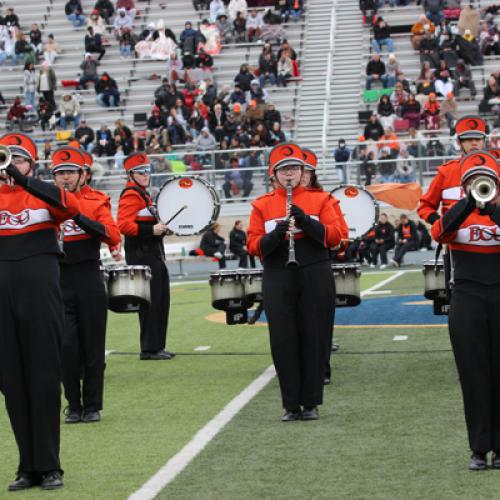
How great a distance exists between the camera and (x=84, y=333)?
974cm

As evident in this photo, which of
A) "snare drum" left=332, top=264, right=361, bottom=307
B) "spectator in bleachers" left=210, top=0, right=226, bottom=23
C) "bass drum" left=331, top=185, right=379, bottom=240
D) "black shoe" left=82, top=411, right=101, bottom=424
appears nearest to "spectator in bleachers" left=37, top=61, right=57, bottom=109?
"spectator in bleachers" left=210, top=0, right=226, bottom=23

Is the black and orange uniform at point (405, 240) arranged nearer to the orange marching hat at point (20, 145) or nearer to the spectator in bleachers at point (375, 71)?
the spectator in bleachers at point (375, 71)

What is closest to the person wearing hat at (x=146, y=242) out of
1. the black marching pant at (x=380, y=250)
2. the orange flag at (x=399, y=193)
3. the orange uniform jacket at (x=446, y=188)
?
the orange uniform jacket at (x=446, y=188)

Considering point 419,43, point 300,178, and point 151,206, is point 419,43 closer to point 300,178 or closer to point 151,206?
point 151,206

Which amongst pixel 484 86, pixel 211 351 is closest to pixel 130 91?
pixel 484 86

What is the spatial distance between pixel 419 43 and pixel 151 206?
23296 mm

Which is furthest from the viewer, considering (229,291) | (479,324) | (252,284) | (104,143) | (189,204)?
(104,143)

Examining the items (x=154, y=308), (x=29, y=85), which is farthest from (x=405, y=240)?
(x=29, y=85)

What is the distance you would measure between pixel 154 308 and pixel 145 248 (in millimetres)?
576

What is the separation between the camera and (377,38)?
35969 mm

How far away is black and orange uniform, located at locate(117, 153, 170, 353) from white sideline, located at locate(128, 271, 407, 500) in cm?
168

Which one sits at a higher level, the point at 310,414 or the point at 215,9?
the point at 215,9

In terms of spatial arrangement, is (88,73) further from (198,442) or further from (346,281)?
(198,442)

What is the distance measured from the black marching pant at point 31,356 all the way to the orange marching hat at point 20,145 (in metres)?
0.56
